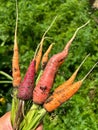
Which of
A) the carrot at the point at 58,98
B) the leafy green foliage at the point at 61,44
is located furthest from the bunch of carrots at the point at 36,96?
the leafy green foliage at the point at 61,44

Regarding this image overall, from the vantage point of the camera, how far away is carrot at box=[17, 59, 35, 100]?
268 cm

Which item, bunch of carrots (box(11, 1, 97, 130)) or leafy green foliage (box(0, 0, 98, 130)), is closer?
bunch of carrots (box(11, 1, 97, 130))

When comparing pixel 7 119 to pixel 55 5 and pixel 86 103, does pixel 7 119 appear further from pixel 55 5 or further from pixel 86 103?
pixel 55 5

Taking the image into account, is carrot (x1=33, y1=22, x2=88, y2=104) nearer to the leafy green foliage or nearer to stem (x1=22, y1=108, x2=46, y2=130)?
stem (x1=22, y1=108, x2=46, y2=130)

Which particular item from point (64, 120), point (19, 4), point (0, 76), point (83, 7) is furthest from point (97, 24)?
point (64, 120)

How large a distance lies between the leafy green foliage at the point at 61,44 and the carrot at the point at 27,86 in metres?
1.08

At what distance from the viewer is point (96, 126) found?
368 cm

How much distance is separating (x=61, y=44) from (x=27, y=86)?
198cm

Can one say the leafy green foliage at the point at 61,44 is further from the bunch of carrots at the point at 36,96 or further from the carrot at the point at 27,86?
the carrot at the point at 27,86

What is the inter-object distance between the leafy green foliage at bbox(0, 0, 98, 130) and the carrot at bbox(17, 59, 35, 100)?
1.08 meters

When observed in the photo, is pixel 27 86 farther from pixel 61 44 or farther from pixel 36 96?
pixel 61 44

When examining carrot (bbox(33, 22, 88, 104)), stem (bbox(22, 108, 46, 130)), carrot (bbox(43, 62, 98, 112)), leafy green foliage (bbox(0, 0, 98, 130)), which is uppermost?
carrot (bbox(33, 22, 88, 104))

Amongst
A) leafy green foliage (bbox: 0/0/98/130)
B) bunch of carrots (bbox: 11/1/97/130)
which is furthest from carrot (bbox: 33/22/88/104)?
leafy green foliage (bbox: 0/0/98/130)

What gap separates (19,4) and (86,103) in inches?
70.6
